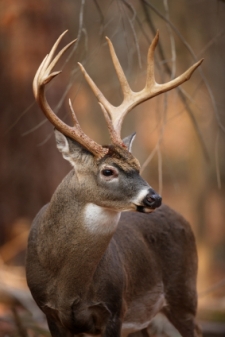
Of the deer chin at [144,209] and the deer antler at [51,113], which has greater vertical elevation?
the deer antler at [51,113]

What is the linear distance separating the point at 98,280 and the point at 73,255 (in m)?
0.26

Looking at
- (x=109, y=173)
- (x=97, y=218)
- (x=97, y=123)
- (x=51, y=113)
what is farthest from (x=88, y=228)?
(x=97, y=123)

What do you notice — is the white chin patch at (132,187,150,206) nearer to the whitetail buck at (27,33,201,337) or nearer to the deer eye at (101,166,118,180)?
the whitetail buck at (27,33,201,337)

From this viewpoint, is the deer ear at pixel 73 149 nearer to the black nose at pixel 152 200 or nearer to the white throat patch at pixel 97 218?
the white throat patch at pixel 97 218

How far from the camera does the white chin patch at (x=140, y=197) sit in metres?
4.49

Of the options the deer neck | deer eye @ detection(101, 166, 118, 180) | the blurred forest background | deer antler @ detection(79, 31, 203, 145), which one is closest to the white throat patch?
the deer neck

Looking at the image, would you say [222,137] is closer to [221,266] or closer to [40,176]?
[221,266]

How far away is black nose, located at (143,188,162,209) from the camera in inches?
174

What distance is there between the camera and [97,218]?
4.72m

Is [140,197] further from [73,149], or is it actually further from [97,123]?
[97,123]

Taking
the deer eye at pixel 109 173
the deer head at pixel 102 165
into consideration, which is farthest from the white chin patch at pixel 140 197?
the deer eye at pixel 109 173

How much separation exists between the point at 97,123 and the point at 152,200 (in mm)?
9184

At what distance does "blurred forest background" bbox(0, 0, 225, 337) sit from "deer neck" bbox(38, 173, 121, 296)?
70 cm

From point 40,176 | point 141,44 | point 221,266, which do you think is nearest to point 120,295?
point 40,176
